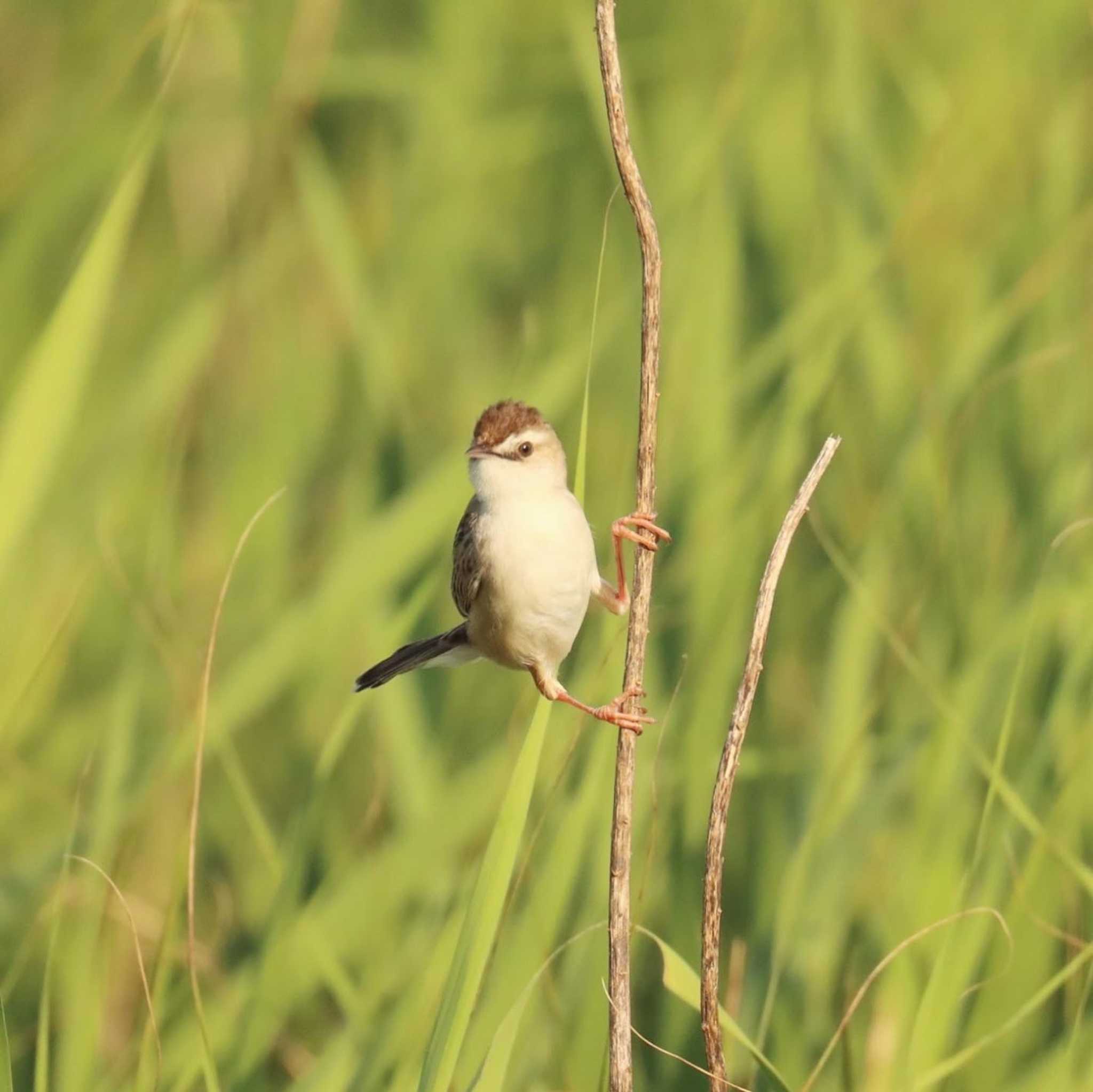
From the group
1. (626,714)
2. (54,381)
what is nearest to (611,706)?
(626,714)

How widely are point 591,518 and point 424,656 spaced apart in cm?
137

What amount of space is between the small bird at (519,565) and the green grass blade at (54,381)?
0.62 m

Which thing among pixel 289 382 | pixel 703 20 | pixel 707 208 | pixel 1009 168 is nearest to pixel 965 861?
pixel 707 208

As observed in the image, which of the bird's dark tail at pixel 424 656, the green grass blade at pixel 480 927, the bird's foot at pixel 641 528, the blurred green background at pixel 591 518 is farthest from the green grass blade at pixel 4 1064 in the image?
the bird's foot at pixel 641 528

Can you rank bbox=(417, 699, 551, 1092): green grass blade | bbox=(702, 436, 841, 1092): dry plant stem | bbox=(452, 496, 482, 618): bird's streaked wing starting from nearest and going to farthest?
1. bbox=(702, 436, 841, 1092): dry plant stem
2. bbox=(417, 699, 551, 1092): green grass blade
3. bbox=(452, 496, 482, 618): bird's streaked wing

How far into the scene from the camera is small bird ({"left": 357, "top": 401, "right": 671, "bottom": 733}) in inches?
110

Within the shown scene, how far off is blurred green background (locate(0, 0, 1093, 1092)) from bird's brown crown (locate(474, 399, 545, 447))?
0.22m

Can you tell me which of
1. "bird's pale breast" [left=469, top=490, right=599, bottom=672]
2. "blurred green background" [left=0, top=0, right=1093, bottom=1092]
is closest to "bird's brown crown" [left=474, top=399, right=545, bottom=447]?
"bird's pale breast" [left=469, top=490, right=599, bottom=672]

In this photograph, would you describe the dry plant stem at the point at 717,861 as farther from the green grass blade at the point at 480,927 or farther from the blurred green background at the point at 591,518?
the blurred green background at the point at 591,518

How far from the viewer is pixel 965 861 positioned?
10.8 feet

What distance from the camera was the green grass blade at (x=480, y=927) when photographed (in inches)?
81.7

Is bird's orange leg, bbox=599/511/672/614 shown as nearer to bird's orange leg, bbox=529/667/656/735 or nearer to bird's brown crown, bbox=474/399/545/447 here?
bird's orange leg, bbox=529/667/656/735

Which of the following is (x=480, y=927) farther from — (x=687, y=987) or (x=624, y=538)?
(x=624, y=538)

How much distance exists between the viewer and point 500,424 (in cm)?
292
